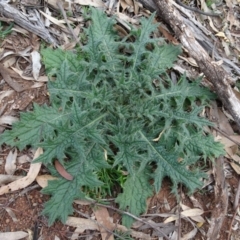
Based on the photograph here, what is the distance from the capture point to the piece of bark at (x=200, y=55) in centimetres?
278

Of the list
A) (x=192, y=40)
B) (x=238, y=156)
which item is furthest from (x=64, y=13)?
(x=238, y=156)

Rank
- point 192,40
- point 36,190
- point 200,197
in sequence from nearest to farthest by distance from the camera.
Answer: point 36,190, point 200,197, point 192,40

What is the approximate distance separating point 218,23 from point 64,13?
1.22 m

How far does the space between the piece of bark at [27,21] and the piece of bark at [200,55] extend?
29.2 inches

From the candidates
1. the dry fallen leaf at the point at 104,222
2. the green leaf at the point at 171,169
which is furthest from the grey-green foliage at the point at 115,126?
the dry fallen leaf at the point at 104,222

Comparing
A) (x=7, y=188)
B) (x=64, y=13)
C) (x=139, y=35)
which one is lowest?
(x=7, y=188)

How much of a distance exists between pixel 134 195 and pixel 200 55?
3.46 ft

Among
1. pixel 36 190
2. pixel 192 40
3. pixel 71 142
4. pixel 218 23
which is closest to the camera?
pixel 71 142

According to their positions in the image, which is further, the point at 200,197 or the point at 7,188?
the point at 200,197

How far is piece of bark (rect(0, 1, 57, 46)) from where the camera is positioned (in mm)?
2848

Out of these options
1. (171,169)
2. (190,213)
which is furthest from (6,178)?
(190,213)

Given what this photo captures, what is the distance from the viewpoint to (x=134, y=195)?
2523 mm

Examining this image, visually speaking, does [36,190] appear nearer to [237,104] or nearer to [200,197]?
[200,197]

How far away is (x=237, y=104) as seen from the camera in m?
2.78
